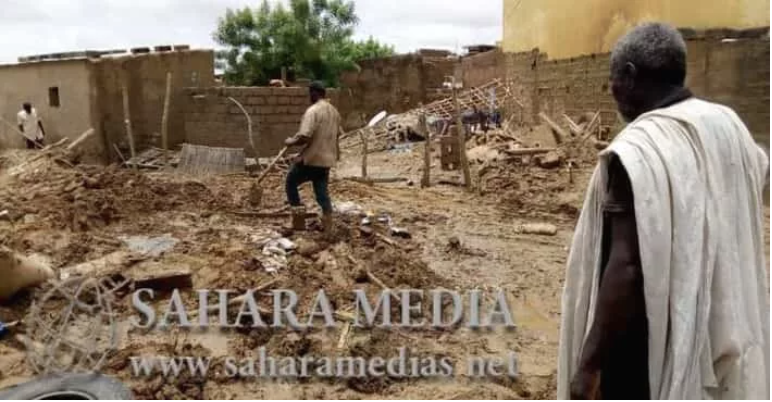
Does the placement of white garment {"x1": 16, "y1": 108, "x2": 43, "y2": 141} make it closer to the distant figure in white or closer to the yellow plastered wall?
the distant figure in white

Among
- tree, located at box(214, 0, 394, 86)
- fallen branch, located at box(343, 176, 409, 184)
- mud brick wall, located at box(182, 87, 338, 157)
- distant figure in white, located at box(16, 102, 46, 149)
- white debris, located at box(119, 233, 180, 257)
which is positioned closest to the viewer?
white debris, located at box(119, 233, 180, 257)

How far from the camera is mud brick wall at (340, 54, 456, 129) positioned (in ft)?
59.5

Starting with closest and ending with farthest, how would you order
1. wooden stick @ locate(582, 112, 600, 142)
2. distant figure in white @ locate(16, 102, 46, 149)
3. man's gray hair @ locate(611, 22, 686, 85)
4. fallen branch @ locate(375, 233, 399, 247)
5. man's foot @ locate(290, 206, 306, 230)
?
man's gray hair @ locate(611, 22, 686, 85) → fallen branch @ locate(375, 233, 399, 247) → man's foot @ locate(290, 206, 306, 230) → wooden stick @ locate(582, 112, 600, 142) → distant figure in white @ locate(16, 102, 46, 149)

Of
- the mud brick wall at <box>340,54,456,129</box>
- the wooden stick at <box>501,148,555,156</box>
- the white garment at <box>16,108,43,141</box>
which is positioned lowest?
the wooden stick at <box>501,148,555,156</box>

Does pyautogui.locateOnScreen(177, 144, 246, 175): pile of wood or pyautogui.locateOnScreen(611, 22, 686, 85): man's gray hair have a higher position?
pyautogui.locateOnScreen(611, 22, 686, 85): man's gray hair

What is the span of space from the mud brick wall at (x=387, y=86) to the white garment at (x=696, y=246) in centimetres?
Result: 1642

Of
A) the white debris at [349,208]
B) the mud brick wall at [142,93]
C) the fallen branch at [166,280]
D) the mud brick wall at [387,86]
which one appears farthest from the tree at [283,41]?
the fallen branch at [166,280]

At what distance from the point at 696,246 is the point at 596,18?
956 cm

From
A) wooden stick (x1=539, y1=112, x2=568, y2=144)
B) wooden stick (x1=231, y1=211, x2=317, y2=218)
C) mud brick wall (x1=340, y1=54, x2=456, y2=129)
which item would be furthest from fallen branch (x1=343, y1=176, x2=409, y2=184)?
mud brick wall (x1=340, y1=54, x2=456, y2=129)

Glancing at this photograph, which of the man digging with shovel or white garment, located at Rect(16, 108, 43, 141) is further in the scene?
white garment, located at Rect(16, 108, 43, 141)

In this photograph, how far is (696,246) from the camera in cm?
150

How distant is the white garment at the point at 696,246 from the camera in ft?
4.87

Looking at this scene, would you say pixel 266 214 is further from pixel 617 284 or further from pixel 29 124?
pixel 29 124

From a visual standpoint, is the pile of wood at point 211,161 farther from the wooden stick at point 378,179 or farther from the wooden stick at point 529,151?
the wooden stick at point 529,151
